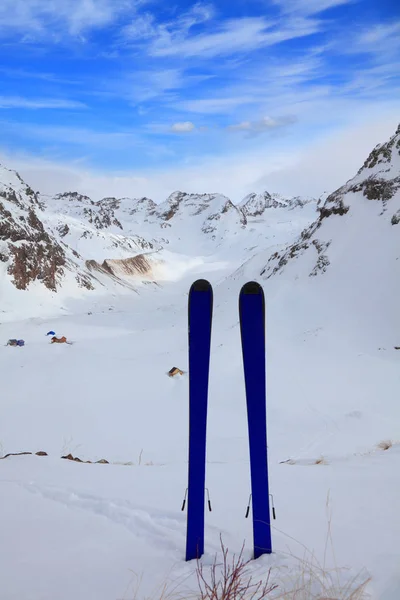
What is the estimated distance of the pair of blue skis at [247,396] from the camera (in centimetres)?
284

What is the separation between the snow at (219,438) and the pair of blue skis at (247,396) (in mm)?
239

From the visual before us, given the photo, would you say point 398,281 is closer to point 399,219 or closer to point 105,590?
point 399,219

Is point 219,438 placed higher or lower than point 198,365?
lower

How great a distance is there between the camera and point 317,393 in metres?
14.1

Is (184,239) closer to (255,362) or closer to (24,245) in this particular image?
(24,245)

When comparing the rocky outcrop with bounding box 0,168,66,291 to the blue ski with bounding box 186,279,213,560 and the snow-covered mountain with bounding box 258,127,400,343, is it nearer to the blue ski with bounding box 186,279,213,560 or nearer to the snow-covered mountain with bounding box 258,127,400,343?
the snow-covered mountain with bounding box 258,127,400,343

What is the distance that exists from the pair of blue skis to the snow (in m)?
0.24

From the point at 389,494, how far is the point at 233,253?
344 feet

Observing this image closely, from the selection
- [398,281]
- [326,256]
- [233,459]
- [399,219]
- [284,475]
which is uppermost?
[399,219]

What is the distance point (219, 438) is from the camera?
35.2 feet

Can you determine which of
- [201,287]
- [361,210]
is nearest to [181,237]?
[361,210]

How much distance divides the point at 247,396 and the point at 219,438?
8.34 meters

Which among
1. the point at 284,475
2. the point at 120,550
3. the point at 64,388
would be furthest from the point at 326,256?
the point at 120,550

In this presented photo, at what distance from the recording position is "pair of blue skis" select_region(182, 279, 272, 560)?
2.84 meters
